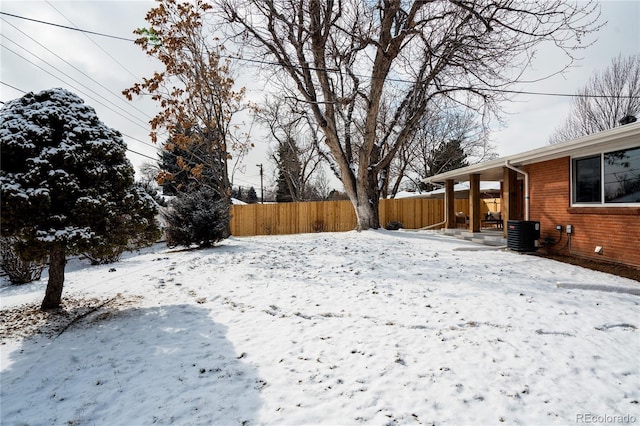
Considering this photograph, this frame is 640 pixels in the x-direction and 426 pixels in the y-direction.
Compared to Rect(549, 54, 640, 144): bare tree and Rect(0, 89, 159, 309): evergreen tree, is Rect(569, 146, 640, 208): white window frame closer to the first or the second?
Rect(0, 89, 159, 309): evergreen tree

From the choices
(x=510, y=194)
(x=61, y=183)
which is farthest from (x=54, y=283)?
(x=510, y=194)

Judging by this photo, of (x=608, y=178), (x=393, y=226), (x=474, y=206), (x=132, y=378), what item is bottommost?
(x=132, y=378)

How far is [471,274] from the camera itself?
5918mm

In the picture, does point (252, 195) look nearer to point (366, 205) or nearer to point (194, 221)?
point (366, 205)

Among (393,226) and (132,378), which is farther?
(393,226)

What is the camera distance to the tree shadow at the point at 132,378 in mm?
2357

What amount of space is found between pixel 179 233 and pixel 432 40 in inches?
441

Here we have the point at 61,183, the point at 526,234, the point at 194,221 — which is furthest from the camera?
the point at 194,221

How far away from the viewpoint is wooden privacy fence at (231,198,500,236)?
688 inches

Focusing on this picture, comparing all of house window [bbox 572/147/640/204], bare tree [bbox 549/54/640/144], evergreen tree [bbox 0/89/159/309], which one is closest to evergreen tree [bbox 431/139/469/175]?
bare tree [bbox 549/54/640/144]

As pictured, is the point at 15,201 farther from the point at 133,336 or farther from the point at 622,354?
the point at 622,354

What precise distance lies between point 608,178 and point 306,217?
12.9 metres

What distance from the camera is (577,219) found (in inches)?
295

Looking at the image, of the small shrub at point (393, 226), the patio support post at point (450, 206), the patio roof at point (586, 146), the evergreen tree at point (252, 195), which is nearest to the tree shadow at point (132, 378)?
the patio roof at point (586, 146)
